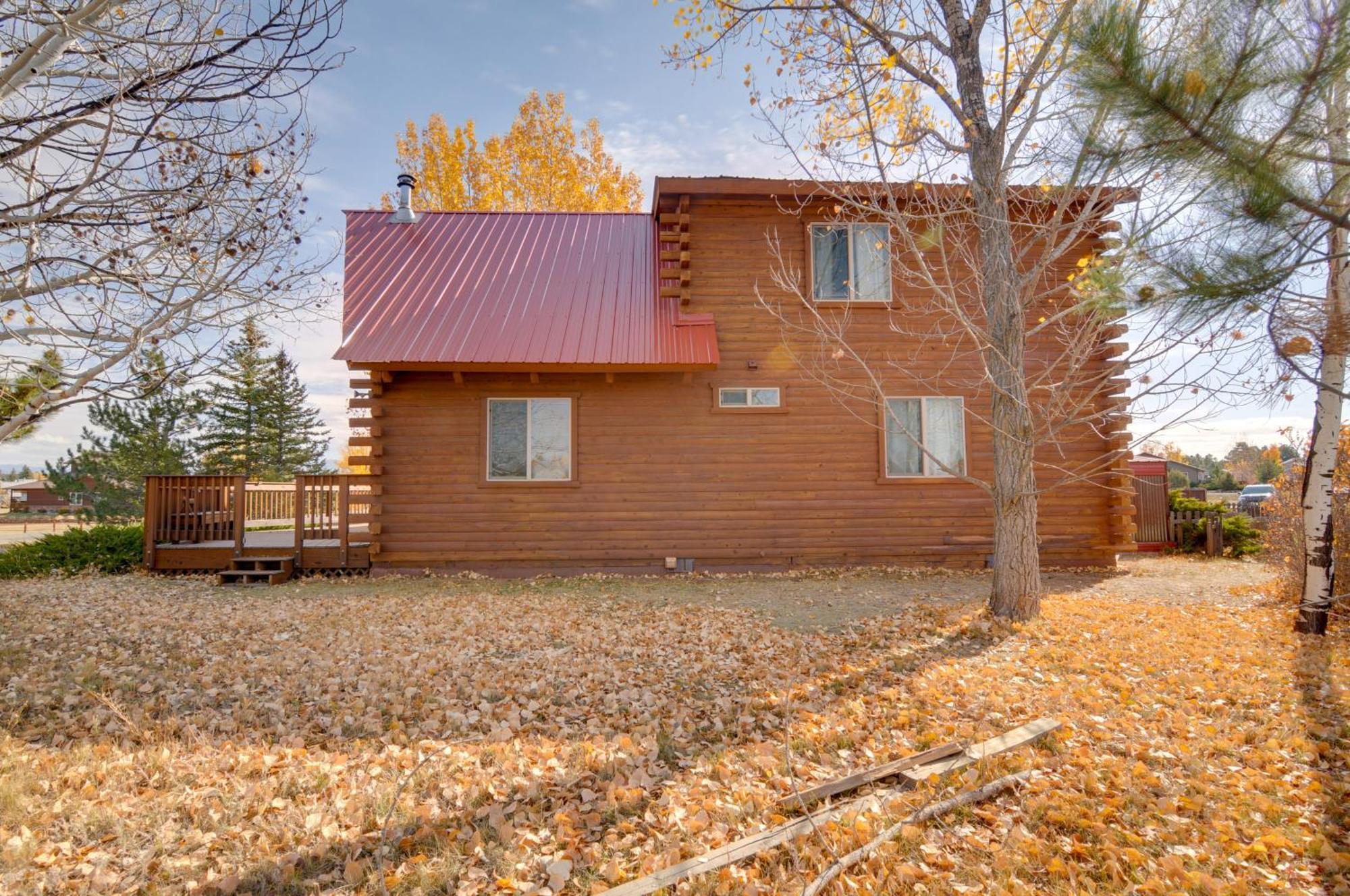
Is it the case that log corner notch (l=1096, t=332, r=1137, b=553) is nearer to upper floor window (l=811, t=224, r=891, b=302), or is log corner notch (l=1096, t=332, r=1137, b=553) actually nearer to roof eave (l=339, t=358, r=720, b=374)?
upper floor window (l=811, t=224, r=891, b=302)

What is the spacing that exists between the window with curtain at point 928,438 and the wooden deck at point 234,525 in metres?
8.24

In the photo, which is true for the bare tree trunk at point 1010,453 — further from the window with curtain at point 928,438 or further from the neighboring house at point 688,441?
the window with curtain at point 928,438

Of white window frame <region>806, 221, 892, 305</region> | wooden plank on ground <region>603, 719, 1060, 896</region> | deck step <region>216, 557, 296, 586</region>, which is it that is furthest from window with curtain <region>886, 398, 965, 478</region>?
deck step <region>216, 557, 296, 586</region>

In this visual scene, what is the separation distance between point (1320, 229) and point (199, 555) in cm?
1305

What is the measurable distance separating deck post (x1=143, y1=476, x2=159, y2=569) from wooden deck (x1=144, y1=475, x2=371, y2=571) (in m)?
0.01

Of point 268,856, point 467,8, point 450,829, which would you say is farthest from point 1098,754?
Result: point 467,8

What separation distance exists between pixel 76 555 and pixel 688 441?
1017cm

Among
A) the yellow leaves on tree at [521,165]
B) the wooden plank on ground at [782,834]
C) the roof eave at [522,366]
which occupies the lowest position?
the wooden plank on ground at [782,834]

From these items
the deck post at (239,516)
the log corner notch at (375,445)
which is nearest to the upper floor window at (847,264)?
the log corner notch at (375,445)

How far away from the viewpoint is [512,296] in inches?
430

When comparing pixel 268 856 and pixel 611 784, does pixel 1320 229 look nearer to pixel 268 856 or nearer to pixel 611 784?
pixel 611 784

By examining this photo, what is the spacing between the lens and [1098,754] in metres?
3.59

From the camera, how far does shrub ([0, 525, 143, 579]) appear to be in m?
10.7

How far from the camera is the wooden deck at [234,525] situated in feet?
34.1
